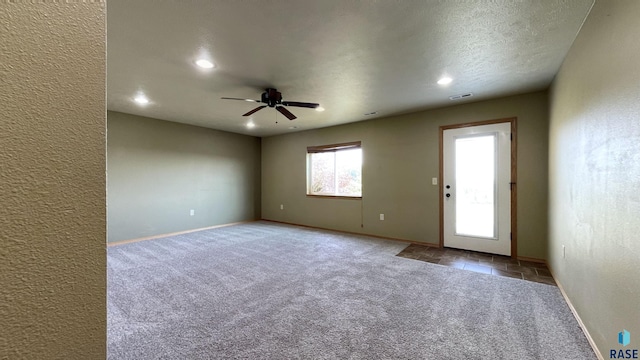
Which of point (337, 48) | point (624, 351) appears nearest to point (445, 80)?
point (337, 48)

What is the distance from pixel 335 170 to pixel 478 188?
9.45ft

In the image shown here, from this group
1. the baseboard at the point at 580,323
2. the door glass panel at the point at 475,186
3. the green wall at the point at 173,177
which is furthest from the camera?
the green wall at the point at 173,177

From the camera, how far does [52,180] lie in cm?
47

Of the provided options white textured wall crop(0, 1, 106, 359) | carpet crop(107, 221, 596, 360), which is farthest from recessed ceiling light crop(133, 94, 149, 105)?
white textured wall crop(0, 1, 106, 359)

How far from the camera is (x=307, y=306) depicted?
2.35m

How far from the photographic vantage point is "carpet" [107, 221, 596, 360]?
1797 mm

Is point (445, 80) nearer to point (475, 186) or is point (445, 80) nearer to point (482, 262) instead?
point (475, 186)

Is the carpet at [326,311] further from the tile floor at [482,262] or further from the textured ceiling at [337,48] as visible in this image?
the textured ceiling at [337,48]

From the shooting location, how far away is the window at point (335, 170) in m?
5.62

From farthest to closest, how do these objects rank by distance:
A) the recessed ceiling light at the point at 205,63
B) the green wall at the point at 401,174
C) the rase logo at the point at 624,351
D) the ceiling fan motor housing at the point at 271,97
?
the green wall at the point at 401,174, the ceiling fan motor housing at the point at 271,97, the recessed ceiling light at the point at 205,63, the rase logo at the point at 624,351

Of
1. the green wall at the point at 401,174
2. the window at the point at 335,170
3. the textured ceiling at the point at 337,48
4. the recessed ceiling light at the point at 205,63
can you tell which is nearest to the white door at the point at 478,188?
the green wall at the point at 401,174

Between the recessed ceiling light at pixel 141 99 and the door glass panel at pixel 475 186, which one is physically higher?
the recessed ceiling light at pixel 141 99

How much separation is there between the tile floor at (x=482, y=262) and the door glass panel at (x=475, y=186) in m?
0.37

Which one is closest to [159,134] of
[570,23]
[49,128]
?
[49,128]
